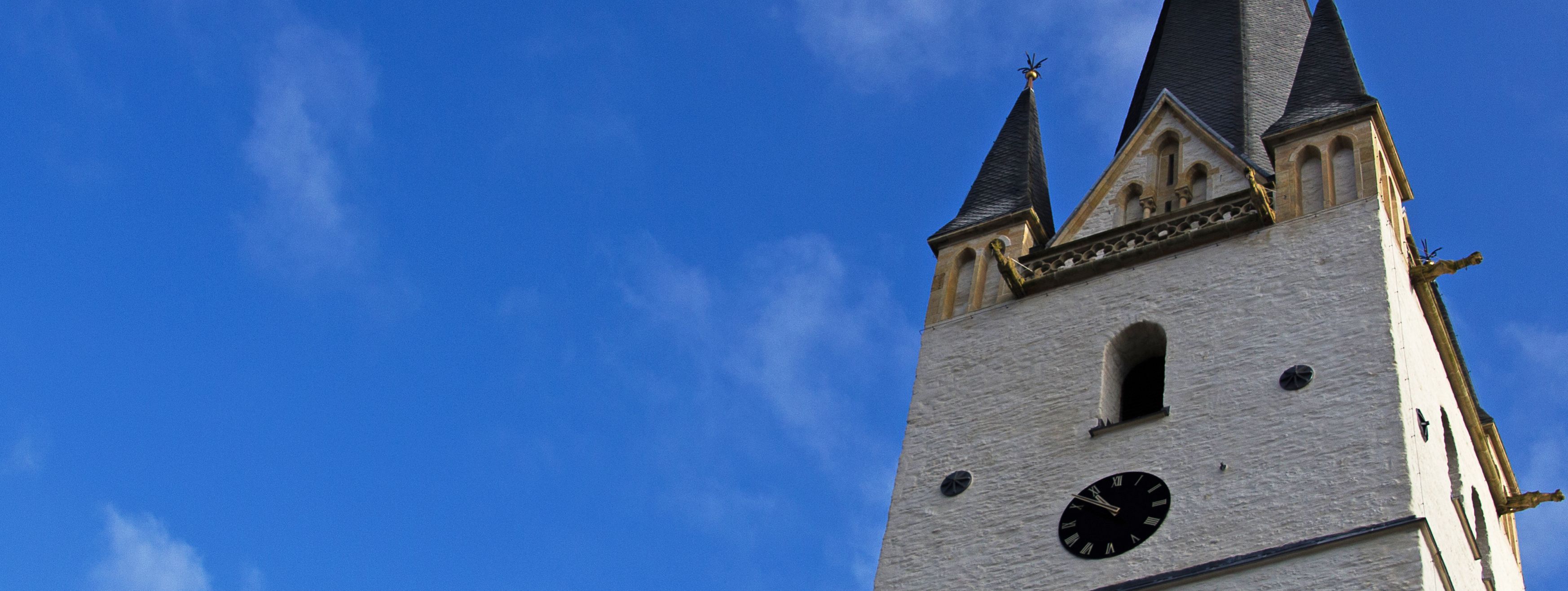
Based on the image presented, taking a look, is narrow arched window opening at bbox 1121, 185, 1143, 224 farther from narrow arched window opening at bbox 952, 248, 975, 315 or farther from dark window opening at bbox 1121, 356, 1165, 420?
dark window opening at bbox 1121, 356, 1165, 420

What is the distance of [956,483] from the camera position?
2241cm

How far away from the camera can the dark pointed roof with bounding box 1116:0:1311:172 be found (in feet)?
93.7

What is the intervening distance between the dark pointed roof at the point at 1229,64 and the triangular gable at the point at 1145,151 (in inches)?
9.6

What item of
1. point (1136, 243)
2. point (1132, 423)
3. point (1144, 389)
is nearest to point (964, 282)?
point (1136, 243)

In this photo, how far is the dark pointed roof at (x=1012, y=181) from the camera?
27.7m

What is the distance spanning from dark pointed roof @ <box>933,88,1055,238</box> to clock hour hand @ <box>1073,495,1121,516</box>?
6.81 meters

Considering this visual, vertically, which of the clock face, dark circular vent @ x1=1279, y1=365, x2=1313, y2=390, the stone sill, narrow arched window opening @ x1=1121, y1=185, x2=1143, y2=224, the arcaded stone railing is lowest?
the clock face

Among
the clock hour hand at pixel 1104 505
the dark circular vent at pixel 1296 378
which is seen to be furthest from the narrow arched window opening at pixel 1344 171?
the clock hour hand at pixel 1104 505

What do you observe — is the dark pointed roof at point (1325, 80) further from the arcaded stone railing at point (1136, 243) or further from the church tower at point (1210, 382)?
the arcaded stone railing at point (1136, 243)

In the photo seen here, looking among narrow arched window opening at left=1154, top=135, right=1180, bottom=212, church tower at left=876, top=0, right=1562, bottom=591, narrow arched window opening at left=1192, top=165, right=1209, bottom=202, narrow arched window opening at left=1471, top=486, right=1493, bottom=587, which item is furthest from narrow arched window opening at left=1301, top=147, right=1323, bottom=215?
narrow arched window opening at left=1471, top=486, right=1493, bottom=587

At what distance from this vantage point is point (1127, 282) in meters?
24.7

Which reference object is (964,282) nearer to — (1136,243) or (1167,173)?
(1136,243)

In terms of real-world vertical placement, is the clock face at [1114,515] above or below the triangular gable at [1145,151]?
below

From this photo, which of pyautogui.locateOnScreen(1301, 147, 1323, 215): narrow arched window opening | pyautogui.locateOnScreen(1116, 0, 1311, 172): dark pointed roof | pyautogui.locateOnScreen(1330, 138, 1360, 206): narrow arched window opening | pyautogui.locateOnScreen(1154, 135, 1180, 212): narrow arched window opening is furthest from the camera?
pyautogui.locateOnScreen(1116, 0, 1311, 172): dark pointed roof
